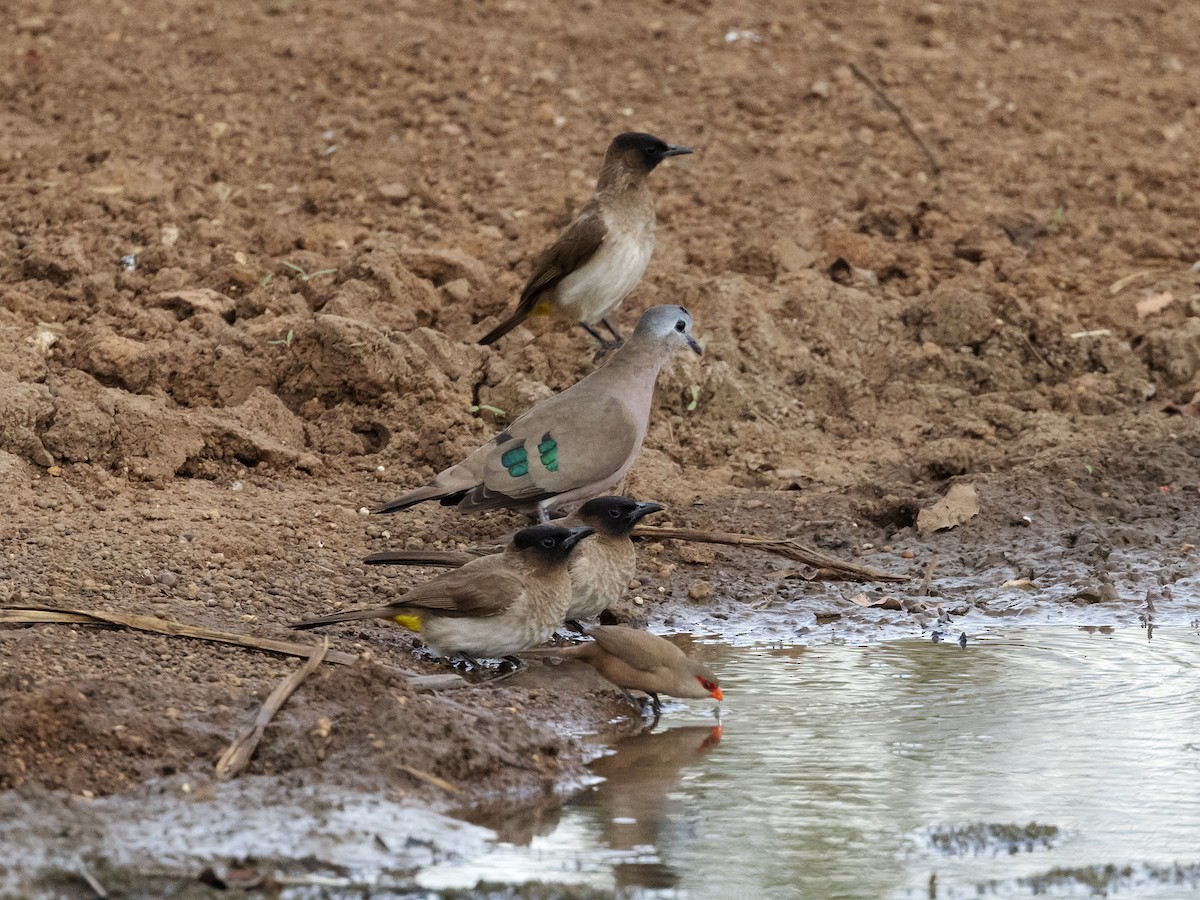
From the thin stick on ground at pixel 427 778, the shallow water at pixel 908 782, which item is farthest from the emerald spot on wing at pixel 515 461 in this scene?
the thin stick on ground at pixel 427 778

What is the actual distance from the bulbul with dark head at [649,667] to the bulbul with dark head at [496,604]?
26 centimetres

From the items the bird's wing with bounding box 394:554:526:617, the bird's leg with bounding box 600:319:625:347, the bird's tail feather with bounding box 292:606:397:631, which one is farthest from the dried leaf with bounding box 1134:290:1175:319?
the bird's tail feather with bounding box 292:606:397:631

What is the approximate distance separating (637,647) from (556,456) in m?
1.56

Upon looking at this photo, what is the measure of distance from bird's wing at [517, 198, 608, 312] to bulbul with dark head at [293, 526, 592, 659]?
239 cm

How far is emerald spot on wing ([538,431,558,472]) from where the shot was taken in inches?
313

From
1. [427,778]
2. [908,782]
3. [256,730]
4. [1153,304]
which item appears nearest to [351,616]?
[256,730]

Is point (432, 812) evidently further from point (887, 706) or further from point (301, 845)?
point (887, 706)

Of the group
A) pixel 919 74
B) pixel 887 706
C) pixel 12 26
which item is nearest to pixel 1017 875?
pixel 887 706

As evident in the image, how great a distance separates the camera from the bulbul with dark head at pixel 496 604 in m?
6.68

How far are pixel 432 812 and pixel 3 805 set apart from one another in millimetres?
1224

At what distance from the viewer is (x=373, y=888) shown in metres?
4.74

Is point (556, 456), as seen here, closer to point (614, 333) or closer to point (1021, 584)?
point (614, 333)

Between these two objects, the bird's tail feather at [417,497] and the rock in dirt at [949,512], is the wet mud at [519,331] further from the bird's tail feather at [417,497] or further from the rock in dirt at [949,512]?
the bird's tail feather at [417,497]

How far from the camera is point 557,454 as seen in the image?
7957mm
